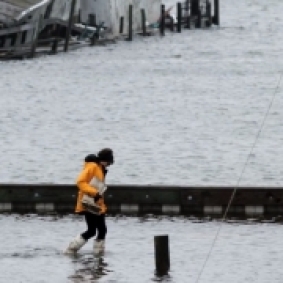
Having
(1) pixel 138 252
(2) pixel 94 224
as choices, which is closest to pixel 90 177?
A: (2) pixel 94 224

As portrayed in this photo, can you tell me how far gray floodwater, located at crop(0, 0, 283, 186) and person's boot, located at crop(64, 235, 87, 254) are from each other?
38.3 feet

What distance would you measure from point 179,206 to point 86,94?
3265cm

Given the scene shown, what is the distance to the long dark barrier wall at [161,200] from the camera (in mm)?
22531

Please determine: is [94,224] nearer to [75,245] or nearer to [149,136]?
[75,245]

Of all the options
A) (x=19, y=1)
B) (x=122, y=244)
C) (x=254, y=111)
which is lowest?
(x=122, y=244)

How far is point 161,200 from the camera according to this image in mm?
22734

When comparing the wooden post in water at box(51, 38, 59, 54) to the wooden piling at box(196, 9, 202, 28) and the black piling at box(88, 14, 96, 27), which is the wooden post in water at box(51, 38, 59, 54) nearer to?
the black piling at box(88, 14, 96, 27)

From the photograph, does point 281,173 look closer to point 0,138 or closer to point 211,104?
point 0,138

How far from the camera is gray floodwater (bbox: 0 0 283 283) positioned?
63.7 ft

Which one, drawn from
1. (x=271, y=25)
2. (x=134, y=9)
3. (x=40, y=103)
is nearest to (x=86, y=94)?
(x=40, y=103)

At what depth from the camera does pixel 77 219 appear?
23.0 metres

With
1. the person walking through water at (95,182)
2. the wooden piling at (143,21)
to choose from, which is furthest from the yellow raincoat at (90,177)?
the wooden piling at (143,21)

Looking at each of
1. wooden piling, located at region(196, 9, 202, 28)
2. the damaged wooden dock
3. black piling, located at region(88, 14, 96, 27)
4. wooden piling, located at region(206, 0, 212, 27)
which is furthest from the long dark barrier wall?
wooden piling, located at region(196, 9, 202, 28)

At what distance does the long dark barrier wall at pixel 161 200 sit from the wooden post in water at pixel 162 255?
4077 millimetres
